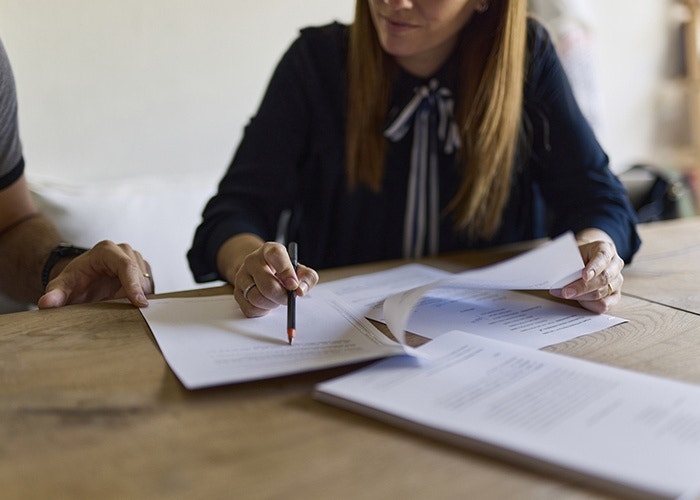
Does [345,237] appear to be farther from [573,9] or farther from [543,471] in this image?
[573,9]

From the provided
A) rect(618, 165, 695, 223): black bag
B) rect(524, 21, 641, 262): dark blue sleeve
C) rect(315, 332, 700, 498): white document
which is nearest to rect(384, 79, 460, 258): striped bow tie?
rect(524, 21, 641, 262): dark blue sleeve

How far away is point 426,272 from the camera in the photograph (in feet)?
4.00

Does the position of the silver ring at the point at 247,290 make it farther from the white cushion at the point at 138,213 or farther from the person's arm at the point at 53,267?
the white cushion at the point at 138,213

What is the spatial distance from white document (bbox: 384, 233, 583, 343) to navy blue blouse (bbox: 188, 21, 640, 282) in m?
0.28

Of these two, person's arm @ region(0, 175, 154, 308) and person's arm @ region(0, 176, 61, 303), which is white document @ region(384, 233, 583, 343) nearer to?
A: person's arm @ region(0, 175, 154, 308)

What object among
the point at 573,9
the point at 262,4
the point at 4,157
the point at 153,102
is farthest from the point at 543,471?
the point at 573,9

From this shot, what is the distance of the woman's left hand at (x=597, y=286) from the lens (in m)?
0.99

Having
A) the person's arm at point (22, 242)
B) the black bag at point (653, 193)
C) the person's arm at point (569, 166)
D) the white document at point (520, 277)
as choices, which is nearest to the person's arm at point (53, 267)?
the person's arm at point (22, 242)

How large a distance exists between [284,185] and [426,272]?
33 centimetres

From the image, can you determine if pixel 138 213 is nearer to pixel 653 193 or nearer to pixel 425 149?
pixel 425 149

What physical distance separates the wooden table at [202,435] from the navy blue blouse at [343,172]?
1.55ft

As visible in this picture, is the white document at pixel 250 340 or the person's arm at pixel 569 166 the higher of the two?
the person's arm at pixel 569 166

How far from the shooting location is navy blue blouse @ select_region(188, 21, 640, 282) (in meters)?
1.36

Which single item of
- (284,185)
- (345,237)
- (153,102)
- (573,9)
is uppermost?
(573,9)
